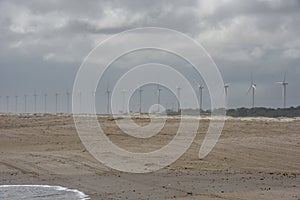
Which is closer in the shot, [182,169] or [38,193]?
[38,193]

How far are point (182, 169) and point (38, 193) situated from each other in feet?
24.1

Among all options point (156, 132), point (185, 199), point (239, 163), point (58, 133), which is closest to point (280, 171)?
point (239, 163)

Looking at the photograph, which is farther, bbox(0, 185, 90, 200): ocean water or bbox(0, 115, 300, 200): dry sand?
bbox(0, 115, 300, 200): dry sand

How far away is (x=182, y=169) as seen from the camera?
24.6 m

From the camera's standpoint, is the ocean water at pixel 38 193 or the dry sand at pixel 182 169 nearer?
the ocean water at pixel 38 193

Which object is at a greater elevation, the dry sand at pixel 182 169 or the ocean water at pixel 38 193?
the dry sand at pixel 182 169

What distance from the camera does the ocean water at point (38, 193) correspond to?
17.8 metres

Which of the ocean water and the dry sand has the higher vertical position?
the dry sand

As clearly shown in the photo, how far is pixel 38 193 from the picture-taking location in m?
18.6

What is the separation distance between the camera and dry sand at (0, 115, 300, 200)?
61.3ft

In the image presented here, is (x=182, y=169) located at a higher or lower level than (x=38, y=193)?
higher

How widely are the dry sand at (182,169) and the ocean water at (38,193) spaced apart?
1.61ft

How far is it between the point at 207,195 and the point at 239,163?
8675mm

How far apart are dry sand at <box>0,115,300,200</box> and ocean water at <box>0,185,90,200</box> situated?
0.49 meters
